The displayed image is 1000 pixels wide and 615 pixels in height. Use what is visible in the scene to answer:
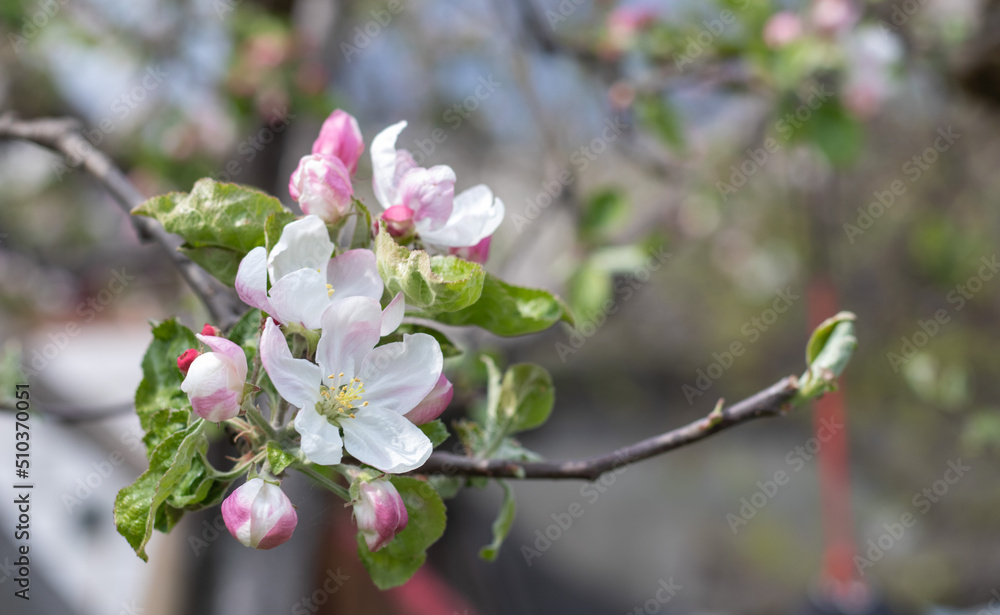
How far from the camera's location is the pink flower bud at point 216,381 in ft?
1.43

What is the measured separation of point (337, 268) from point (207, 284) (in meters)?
0.18

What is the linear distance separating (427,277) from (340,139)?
20 cm

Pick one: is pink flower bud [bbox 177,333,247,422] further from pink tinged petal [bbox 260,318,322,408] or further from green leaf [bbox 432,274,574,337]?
green leaf [bbox 432,274,574,337]

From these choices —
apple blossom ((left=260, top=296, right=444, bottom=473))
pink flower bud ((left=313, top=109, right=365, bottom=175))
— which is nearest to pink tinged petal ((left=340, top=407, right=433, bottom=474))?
apple blossom ((left=260, top=296, right=444, bottom=473))

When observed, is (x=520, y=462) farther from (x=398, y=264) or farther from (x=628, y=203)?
(x=628, y=203)

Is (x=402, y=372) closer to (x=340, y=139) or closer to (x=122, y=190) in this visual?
(x=340, y=139)

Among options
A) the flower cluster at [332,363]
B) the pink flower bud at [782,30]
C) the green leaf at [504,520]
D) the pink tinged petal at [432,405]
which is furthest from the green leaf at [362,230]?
the pink flower bud at [782,30]

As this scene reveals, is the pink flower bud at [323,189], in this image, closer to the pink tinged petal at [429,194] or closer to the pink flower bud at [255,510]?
the pink tinged petal at [429,194]

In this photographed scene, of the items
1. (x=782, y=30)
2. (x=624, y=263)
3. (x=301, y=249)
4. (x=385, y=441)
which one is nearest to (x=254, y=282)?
(x=301, y=249)

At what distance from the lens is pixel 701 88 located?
72.1 inches

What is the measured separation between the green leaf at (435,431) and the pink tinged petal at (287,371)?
9cm

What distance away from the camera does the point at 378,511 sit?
1.50 ft

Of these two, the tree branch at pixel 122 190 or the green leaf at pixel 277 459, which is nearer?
the green leaf at pixel 277 459

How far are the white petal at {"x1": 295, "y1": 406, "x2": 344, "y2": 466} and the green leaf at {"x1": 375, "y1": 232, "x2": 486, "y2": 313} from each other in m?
0.10
